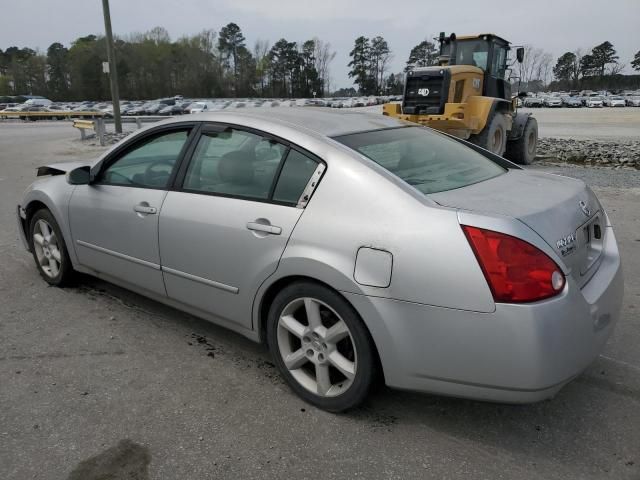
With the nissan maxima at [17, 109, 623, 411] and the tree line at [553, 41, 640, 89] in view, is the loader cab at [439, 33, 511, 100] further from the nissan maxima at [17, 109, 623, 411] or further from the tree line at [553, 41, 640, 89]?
the tree line at [553, 41, 640, 89]

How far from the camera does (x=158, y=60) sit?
112m

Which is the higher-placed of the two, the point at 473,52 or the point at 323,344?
the point at 473,52

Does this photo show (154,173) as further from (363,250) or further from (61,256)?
(363,250)

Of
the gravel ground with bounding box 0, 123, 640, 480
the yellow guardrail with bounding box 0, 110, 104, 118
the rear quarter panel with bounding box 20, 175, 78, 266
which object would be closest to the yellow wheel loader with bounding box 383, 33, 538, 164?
the gravel ground with bounding box 0, 123, 640, 480

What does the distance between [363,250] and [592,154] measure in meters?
12.7

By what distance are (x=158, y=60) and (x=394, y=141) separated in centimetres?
11900

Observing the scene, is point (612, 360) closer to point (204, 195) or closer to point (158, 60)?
point (204, 195)

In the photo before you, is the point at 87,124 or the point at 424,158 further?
the point at 87,124

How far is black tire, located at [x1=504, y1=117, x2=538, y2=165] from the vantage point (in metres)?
13.5

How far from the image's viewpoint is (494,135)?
12398 millimetres

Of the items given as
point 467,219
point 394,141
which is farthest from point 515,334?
point 394,141

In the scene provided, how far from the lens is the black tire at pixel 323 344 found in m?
2.54

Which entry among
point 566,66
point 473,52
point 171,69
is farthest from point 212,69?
point 473,52

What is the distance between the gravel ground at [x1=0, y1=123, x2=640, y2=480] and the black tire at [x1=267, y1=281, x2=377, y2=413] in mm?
89
